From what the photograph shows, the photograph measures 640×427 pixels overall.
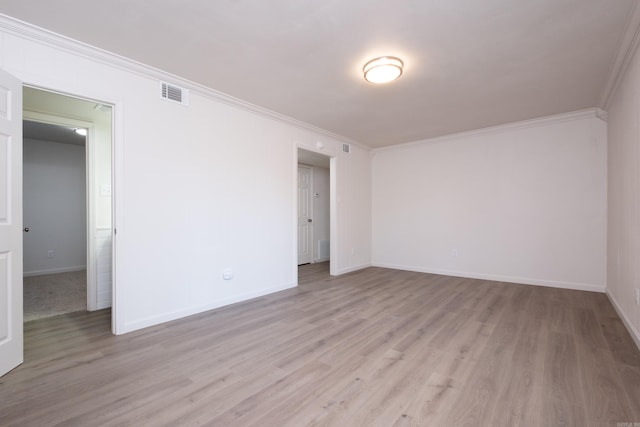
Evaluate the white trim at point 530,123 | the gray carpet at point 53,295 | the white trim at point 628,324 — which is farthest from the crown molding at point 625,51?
the gray carpet at point 53,295

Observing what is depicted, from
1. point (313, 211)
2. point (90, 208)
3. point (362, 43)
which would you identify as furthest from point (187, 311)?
point (313, 211)

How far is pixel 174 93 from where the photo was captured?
10.0ft

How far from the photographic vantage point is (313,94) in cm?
345

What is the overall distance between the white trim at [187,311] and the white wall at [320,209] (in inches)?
111

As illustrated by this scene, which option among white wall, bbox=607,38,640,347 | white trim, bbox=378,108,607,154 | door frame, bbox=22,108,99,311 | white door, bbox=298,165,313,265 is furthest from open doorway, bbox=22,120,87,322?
white wall, bbox=607,38,640,347

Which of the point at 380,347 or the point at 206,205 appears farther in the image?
the point at 206,205

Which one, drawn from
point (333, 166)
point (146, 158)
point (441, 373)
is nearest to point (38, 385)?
point (146, 158)

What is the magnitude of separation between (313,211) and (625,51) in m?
5.38

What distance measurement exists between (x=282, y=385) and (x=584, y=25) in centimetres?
345

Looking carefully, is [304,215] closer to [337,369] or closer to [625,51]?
[337,369]

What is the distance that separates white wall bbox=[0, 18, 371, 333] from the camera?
251cm

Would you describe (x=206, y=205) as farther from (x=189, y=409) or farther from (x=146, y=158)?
(x=189, y=409)

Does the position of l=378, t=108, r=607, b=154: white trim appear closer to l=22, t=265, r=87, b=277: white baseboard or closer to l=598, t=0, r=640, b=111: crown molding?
l=598, t=0, r=640, b=111: crown molding

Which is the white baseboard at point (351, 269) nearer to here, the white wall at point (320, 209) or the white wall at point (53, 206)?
the white wall at point (320, 209)
